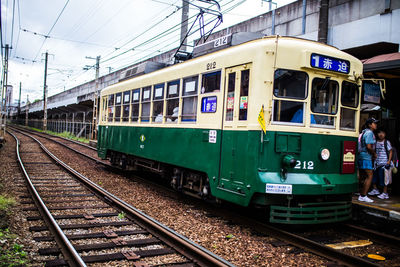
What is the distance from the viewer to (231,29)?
16.7 m

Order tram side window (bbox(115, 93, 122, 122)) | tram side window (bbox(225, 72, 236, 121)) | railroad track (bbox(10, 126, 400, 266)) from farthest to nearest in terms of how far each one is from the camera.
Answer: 1. tram side window (bbox(115, 93, 122, 122))
2. tram side window (bbox(225, 72, 236, 121))
3. railroad track (bbox(10, 126, 400, 266))

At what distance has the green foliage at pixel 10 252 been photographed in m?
3.93

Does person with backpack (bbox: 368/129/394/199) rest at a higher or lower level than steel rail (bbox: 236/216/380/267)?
higher

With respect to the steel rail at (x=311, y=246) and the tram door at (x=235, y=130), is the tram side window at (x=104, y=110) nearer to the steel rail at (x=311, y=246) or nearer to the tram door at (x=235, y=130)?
the tram door at (x=235, y=130)

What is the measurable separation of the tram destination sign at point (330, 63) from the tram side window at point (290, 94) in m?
0.26

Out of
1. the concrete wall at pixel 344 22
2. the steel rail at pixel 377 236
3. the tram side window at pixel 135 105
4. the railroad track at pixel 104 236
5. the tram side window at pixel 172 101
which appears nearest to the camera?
the railroad track at pixel 104 236

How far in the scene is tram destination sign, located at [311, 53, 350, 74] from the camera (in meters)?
5.60

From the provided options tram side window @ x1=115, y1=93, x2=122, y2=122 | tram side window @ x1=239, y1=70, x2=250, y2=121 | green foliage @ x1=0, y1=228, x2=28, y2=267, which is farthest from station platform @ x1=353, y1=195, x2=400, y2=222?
tram side window @ x1=115, y1=93, x2=122, y2=122

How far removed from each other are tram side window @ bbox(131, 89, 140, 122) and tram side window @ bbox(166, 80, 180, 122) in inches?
79.1

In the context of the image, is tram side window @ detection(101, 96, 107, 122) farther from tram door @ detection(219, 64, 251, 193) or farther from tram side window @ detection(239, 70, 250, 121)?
tram side window @ detection(239, 70, 250, 121)

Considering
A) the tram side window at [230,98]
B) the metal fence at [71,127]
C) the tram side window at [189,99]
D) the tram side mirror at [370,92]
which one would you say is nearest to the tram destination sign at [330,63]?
the tram side mirror at [370,92]

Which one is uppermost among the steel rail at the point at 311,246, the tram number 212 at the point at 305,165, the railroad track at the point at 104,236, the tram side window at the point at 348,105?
the tram side window at the point at 348,105

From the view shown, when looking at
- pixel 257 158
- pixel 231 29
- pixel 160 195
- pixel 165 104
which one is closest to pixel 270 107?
pixel 257 158

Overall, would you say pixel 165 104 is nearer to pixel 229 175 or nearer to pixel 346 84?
pixel 229 175
